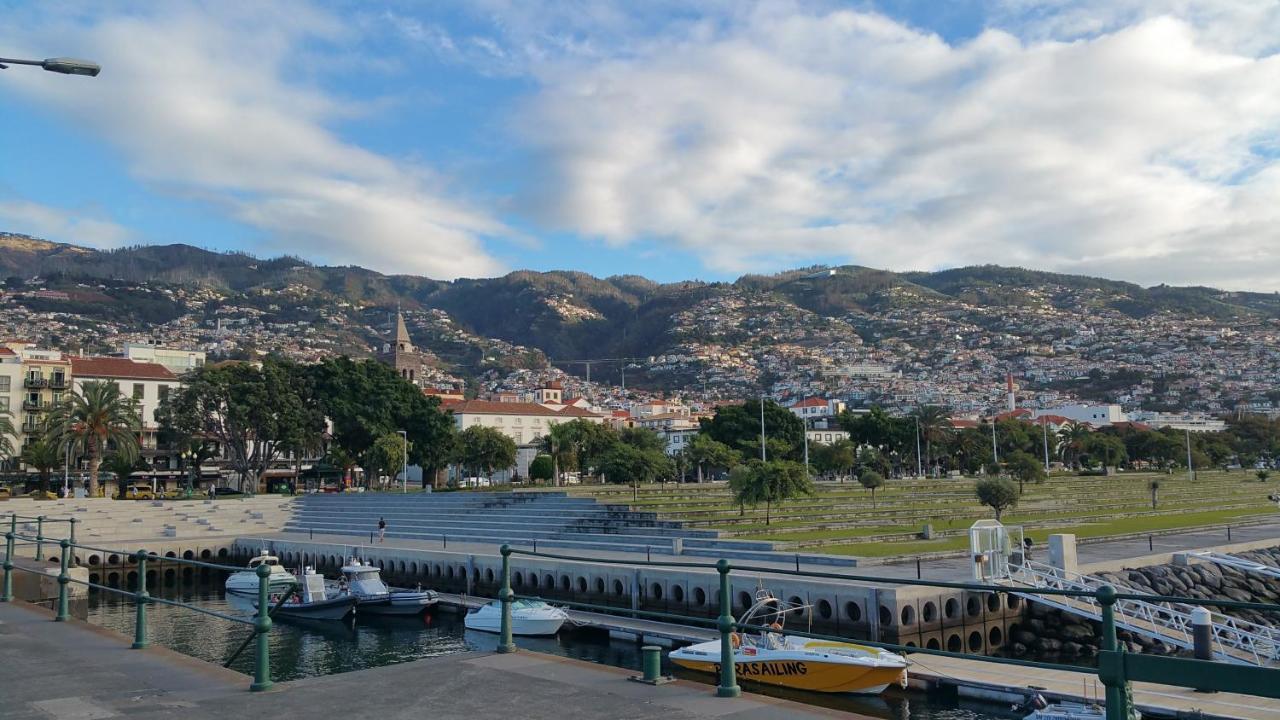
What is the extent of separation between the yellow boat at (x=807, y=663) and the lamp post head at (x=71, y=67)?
15197 mm

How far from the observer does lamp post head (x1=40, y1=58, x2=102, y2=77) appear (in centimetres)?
1041

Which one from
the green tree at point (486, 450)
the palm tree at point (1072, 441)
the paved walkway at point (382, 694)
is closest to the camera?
the paved walkway at point (382, 694)

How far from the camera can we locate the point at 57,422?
6419 cm

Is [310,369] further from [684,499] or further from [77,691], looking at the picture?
[77,691]

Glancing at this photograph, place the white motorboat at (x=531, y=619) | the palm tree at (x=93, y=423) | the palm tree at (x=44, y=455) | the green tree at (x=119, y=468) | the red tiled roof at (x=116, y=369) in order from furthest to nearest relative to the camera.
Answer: the red tiled roof at (x=116, y=369) < the green tree at (x=119, y=468) < the palm tree at (x=44, y=455) < the palm tree at (x=93, y=423) < the white motorboat at (x=531, y=619)

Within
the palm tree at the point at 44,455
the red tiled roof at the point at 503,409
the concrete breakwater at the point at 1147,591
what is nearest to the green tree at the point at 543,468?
the red tiled roof at the point at 503,409

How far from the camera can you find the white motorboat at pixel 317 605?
32.6 m

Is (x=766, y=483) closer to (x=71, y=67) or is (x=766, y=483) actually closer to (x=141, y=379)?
(x=71, y=67)

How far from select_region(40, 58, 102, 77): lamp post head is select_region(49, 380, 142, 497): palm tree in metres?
62.4

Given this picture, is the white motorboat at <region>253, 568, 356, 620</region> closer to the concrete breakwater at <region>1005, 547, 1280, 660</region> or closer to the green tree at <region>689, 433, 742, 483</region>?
the concrete breakwater at <region>1005, 547, 1280, 660</region>

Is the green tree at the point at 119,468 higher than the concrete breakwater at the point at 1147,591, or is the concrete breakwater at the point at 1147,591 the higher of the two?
the green tree at the point at 119,468

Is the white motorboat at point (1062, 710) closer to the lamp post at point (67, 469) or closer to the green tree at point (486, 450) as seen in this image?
the lamp post at point (67, 469)

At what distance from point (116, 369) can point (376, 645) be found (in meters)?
81.4

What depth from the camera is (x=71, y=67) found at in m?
10.5
